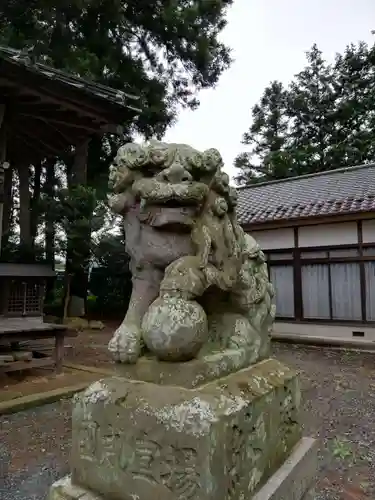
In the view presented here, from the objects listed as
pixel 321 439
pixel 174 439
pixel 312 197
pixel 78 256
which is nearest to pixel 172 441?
pixel 174 439

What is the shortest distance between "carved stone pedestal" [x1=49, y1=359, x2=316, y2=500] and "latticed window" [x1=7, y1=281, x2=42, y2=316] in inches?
243

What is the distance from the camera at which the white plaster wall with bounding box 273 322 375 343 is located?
29.5ft

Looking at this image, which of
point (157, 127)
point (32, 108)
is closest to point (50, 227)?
point (32, 108)

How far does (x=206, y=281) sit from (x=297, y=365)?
632 cm

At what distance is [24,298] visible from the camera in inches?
295

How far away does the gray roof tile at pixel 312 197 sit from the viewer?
377 inches

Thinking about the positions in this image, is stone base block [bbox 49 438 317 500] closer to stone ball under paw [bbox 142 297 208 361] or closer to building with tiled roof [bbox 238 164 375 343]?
stone ball under paw [bbox 142 297 208 361]

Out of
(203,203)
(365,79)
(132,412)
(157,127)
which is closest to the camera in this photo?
(132,412)

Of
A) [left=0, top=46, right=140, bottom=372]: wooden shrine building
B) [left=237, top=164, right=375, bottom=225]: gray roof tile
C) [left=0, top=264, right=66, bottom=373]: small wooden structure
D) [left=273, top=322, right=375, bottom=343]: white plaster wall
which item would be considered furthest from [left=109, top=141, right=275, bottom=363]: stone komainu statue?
[left=273, top=322, right=375, bottom=343]: white plaster wall

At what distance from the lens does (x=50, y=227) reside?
9320mm

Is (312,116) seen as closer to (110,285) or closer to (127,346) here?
(110,285)

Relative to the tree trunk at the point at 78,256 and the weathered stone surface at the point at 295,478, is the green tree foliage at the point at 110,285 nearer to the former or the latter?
the tree trunk at the point at 78,256

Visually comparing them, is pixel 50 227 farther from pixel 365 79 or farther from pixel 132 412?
pixel 365 79

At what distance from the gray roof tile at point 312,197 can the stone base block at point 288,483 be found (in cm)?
743
